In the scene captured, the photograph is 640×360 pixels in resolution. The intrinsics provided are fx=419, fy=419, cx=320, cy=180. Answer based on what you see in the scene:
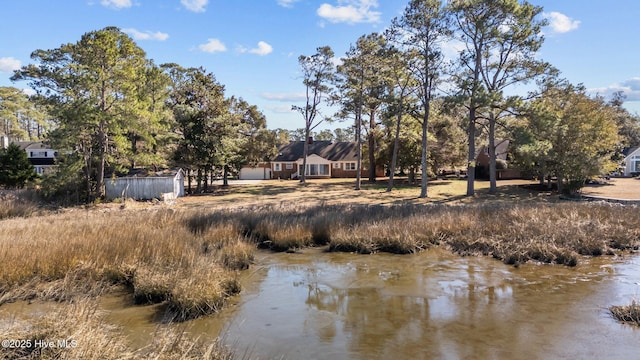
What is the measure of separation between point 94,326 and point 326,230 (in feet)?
33.7

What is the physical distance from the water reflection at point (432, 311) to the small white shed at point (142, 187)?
791 inches

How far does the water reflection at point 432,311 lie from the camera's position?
6789 mm

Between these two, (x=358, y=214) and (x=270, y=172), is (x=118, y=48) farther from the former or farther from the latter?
(x=270, y=172)

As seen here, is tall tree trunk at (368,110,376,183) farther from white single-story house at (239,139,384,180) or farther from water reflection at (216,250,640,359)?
water reflection at (216,250,640,359)

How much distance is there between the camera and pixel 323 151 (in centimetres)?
5734

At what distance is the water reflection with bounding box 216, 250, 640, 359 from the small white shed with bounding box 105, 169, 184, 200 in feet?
65.9

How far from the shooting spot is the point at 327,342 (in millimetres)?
7062

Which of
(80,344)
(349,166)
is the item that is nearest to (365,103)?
(349,166)

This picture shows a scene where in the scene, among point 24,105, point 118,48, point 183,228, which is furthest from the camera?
point 24,105

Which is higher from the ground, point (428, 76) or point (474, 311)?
point (428, 76)

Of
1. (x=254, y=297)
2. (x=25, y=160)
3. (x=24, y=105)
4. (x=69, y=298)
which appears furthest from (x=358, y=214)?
(x=24, y=105)

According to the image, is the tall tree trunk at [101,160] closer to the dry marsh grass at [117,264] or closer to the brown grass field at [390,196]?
the brown grass field at [390,196]

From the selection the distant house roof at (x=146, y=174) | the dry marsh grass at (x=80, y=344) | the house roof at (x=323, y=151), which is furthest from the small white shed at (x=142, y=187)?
the house roof at (x=323, y=151)

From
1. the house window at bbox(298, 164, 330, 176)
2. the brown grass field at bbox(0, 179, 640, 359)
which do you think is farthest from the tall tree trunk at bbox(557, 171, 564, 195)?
the house window at bbox(298, 164, 330, 176)
